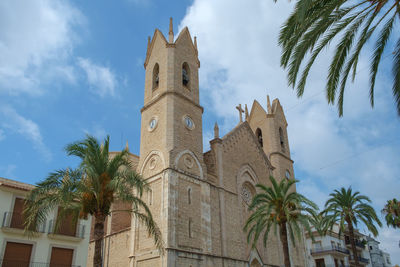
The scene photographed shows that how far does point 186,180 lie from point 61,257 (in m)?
8.66

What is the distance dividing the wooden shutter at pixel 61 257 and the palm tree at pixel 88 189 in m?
5.61

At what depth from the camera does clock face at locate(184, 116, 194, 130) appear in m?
26.1

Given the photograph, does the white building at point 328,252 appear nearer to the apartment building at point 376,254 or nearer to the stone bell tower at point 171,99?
the apartment building at point 376,254

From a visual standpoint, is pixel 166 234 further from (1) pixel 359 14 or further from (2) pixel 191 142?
(1) pixel 359 14

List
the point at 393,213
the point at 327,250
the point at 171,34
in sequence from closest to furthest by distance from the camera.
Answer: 1. the point at 171,34
2. the point at 393,213
3. the point at 327,250

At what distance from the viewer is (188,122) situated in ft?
86.6

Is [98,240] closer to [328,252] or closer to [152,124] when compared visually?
[152,124]

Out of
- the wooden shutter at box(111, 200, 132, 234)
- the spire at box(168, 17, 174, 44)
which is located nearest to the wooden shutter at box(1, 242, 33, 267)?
the wooden shutter at box(111, 200, 132, 234)

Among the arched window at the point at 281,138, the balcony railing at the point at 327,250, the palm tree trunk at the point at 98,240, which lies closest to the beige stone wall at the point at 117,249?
the palm tree trunk at the point at 98,240

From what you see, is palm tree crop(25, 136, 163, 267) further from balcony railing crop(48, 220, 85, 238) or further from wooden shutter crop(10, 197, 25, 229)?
balcony railing crop(48, 220, 85, 238)

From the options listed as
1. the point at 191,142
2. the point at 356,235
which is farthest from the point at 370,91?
the point at 356,235

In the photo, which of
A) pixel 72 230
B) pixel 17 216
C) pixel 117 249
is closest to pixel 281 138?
→ pixel 117 249

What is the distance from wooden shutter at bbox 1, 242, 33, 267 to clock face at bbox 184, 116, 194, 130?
12562 millimetres

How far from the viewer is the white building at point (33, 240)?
57.9 feet
